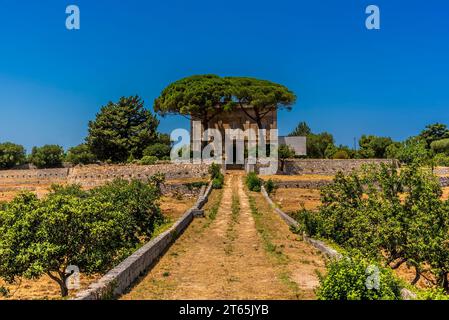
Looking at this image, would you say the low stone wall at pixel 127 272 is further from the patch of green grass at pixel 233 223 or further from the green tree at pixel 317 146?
the green tree at pixel 317 146

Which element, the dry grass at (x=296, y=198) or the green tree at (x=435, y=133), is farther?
the green tree at (x=435, y=133)

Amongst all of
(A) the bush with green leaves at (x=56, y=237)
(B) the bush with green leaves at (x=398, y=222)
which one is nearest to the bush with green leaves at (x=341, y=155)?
(B) the bush with green leaves at (x=398, y=222)

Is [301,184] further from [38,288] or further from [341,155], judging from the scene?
[38,288]

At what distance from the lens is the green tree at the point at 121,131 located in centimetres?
5909

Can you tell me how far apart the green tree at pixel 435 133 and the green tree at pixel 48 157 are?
65.0m

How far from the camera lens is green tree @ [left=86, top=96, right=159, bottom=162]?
59.1 meters

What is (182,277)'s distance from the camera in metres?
12.2

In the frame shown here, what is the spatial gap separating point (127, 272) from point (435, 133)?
3238 inches

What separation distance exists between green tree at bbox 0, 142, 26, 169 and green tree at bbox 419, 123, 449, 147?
71.8 meters

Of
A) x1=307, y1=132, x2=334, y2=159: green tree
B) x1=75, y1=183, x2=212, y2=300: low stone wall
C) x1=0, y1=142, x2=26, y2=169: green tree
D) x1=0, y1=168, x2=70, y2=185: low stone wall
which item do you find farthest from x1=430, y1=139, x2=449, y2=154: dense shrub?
x1=0, y1=142, x2=26, y2=169: green tree

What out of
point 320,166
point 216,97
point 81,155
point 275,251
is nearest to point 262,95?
point 216,97
